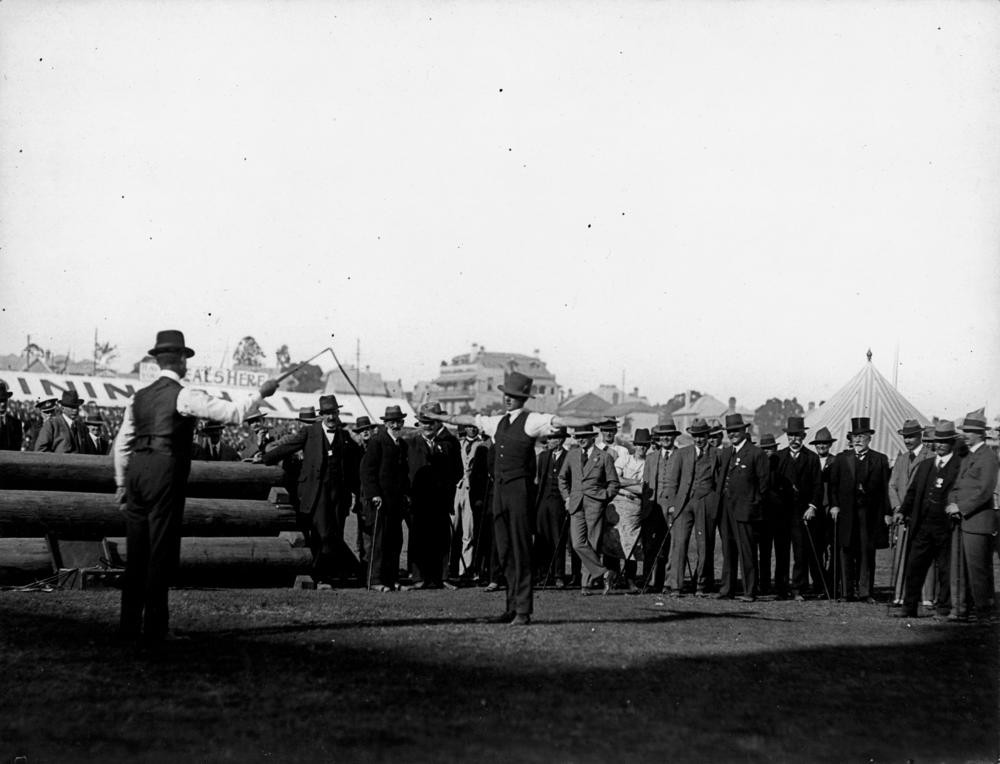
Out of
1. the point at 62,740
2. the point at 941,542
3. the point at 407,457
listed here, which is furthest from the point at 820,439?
the point at 62,740

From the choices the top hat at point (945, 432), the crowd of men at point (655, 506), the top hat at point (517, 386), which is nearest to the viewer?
the top hat at point (517, 386)

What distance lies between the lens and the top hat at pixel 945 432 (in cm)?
1409

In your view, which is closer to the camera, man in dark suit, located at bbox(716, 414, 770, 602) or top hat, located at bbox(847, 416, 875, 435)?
man in dark suit, located at bbox(716, 414, 770, 602)

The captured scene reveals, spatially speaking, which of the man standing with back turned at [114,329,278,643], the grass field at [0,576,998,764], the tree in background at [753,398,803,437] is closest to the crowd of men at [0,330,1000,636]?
the grass field at [0,576,998,764]

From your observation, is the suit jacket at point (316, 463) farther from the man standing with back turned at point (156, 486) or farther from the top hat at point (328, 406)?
the man standing with back turned at point (156, 486)

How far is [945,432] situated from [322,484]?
8493 mm

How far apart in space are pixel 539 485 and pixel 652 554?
208 centimetres

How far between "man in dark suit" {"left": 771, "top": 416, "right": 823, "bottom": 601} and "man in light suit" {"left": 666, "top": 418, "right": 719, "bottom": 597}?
111cm

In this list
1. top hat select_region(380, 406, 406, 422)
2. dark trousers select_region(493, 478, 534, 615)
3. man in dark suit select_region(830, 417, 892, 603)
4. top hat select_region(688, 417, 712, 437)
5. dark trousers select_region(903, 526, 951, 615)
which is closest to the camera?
dark trousers select_region(493, 478, 534, 615)

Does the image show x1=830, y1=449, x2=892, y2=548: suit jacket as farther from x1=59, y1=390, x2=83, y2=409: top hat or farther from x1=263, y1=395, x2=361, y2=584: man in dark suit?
x1=59, y1=390, x2=83, y2=409: top hat

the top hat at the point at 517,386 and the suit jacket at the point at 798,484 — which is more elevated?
the top hat at the point at 517,386

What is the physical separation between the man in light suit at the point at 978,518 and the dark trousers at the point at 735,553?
3007mm

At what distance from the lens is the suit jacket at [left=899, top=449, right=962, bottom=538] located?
44.9 feet

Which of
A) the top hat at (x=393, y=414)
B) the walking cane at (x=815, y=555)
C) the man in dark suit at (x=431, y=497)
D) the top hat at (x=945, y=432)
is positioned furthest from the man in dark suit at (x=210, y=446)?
the top hat at (x=945, y=432)
